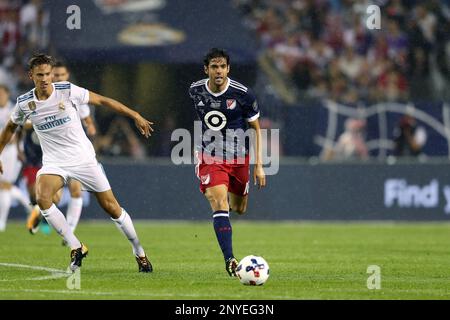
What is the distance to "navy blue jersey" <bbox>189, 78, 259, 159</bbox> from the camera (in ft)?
39.7

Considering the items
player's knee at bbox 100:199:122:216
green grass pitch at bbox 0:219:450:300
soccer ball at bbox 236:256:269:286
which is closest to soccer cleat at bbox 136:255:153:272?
green grass pitch at bbox 0:219:450:300

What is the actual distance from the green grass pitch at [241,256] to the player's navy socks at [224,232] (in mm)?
294

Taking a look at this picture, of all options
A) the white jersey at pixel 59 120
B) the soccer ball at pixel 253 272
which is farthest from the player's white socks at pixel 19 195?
the soccer ball at pixel 253 272

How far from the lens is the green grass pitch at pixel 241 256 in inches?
399

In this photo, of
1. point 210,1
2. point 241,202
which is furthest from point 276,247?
point 210,1

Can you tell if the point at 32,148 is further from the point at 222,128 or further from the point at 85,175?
the point at 222,128

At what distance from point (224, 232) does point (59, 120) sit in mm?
2121

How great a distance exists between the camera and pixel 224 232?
11.5 metres

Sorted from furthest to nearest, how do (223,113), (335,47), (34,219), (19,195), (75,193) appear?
1. (335,47)
2. (19,195)
3. (34,219)
4. (75,193)
5. (223,113)

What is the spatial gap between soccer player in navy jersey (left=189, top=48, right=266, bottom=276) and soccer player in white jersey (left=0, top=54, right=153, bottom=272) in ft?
2.59

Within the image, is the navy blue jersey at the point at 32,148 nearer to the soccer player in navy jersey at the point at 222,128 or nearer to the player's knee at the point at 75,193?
the player's knee at the point at 75,193

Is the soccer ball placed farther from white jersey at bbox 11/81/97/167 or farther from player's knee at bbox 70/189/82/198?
player's knee at bbox 70/189/82/198

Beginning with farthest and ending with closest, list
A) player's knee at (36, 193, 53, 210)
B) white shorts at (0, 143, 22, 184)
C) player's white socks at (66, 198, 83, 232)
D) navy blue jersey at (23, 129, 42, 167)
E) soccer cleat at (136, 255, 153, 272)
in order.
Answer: white shorts at (0, 143, 22, 184) < navy blue jersey at (23, 129, 42, 167) < player's white socks at (66, 198, 83, 232) < soccer cleat at (136, 255, 153, 272) < player's knee at (36, 193, 53, 210)

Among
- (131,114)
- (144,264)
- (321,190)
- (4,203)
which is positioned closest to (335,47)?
(321,190)
